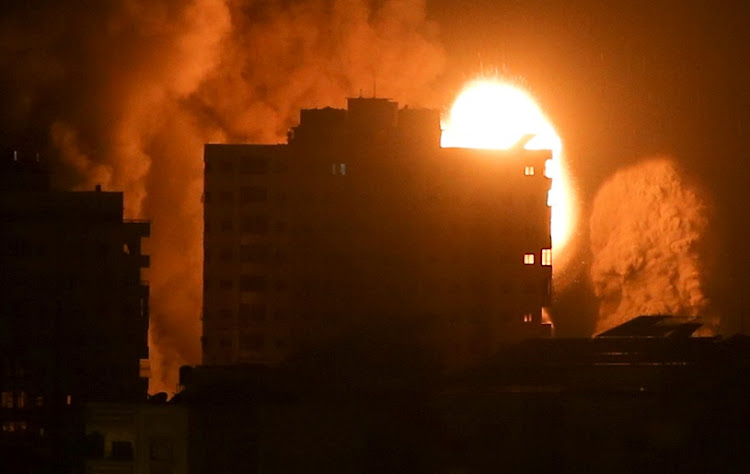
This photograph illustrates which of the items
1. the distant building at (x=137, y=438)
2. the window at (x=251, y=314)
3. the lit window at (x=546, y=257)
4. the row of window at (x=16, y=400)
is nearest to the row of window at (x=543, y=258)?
the lit window at (x=546, y=257)

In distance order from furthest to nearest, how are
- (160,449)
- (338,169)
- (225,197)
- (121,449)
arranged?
(338,169) → (225,197) → (121,449) → (160,449)

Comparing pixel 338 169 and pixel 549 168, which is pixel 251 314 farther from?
pixel 549 168

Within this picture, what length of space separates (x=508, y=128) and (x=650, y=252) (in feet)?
32.4

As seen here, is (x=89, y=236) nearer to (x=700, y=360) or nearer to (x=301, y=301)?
(x=301, y=301)

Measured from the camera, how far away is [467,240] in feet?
329

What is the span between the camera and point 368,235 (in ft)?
323

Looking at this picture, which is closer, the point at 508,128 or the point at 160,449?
the point at 160,449

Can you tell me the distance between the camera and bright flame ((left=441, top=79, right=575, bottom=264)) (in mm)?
101125

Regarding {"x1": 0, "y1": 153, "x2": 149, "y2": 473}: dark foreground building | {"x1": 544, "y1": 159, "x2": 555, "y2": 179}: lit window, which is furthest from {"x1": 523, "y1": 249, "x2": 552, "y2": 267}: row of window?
{"x1": 0, "y1": 153, "x2": 149, "y2": 473}: dark foreground building

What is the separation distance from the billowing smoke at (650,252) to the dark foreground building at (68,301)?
67.0 ft

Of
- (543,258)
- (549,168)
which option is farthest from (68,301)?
(549,168)

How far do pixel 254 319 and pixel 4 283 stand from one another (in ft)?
46.6

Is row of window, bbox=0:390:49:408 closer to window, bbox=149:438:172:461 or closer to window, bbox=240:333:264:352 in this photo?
window, bbox=240:333:264:352

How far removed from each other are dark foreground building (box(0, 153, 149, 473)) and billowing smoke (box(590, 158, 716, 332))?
20436 millimetres
